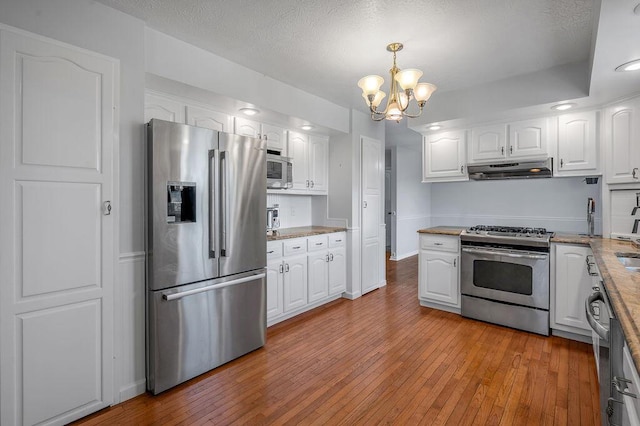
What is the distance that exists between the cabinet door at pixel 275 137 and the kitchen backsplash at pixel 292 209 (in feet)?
2.02

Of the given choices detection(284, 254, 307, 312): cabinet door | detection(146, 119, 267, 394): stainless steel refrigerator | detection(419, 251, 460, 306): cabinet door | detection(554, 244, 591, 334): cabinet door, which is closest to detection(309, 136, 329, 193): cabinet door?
detection(284, 254, 307, 312): cabinet door

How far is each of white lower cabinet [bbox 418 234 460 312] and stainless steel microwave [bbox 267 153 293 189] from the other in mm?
1744

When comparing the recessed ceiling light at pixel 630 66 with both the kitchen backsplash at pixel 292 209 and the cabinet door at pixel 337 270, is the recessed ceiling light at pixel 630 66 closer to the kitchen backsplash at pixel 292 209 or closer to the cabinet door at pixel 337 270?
the cabinet door at pixel 337 270

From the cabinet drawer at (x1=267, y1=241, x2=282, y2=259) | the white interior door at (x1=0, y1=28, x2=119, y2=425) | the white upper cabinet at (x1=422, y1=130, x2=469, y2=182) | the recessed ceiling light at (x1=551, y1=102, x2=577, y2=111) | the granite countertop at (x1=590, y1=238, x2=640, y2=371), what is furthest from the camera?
the white upper cabinet at (x1=422, y1=130, x2=469, y2=182)

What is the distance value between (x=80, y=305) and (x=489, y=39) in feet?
11.0

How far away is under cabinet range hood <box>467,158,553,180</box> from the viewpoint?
328 cm

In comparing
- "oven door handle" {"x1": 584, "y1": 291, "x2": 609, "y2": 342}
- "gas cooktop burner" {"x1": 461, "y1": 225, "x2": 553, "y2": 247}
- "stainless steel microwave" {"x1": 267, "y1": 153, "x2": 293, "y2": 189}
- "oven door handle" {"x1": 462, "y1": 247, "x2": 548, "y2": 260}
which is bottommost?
"oven door handle" {"x1": 584, "y1": 291, "x2": 609, "y2": 342}

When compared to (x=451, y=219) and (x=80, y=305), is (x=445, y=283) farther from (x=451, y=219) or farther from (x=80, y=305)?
(x=80, y=305)

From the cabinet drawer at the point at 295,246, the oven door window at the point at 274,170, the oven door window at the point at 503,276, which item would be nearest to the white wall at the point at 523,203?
the oven door window at the point at 503,276

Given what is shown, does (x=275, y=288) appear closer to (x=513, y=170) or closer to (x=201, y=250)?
(x=201, y=250)

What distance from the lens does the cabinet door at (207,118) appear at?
2816 millimetres

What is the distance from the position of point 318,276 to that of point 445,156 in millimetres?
2150

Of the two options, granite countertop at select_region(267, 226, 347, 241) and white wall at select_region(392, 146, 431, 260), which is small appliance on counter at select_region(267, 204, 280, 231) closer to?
granite countertop at select_region(267, 226, 347, 241)

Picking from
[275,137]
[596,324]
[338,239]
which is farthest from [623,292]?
[275,137]
